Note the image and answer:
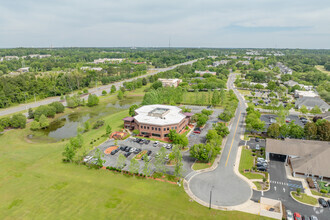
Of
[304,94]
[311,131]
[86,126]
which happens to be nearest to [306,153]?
[311,131]

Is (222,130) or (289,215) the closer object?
(289,215)

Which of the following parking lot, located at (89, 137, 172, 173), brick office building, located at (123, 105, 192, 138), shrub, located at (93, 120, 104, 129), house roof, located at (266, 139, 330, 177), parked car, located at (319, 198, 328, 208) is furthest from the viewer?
shrub, located at (93, 120, 104, 129)

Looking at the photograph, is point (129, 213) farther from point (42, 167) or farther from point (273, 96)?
point (273, 96)

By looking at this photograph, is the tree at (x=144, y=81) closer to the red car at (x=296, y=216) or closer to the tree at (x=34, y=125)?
the tree at (x=34, y=125)

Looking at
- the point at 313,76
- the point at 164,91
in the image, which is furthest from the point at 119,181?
the point at 313,76

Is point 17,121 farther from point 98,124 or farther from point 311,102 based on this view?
point 311,102

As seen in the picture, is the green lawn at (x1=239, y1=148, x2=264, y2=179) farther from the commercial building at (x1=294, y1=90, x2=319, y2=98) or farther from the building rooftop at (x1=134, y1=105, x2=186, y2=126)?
the commercial building at (x1=294, y1=90, x2=319, y2=98)

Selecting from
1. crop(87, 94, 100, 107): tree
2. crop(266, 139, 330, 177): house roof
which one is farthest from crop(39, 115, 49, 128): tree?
crop(266, 139, 330, 177): house roof
